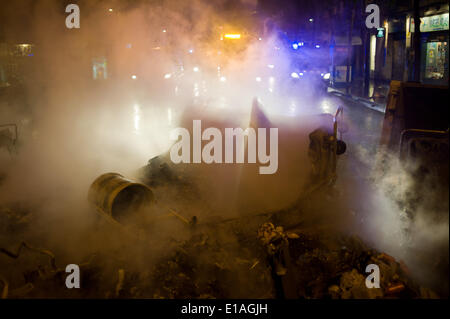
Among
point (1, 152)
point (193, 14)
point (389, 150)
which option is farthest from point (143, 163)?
point (193, 14)

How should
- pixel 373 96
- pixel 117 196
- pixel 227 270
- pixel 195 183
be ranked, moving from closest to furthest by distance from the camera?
pixel 227 270
pixel 117 196
pixel 195 183
pixel 373 96

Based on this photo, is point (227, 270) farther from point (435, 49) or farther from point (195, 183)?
point (435, 49)

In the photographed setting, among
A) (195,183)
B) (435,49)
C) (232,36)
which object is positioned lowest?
(195,183)

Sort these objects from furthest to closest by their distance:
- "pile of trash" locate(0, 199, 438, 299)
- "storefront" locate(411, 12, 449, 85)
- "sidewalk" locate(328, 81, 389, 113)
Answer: "sidewalk" locate(328, 81, 389, 113)
"storefront" locate(411, 12, 449, 85)
"pile of trash" locate(0, 199, 438, 299)

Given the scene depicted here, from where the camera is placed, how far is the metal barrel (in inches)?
162

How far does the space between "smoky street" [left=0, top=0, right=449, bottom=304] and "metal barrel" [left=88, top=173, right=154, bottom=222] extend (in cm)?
2

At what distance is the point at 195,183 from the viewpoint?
5875 mm

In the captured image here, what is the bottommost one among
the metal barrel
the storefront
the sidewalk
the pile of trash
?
the pile of trash

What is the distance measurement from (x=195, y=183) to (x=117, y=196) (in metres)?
1.67

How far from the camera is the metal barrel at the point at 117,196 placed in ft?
13.5

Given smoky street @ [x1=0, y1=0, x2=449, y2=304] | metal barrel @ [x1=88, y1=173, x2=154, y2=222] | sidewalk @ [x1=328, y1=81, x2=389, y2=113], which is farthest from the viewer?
sidewalk @ [x1=328, y1=81, x2=389, y2=113]

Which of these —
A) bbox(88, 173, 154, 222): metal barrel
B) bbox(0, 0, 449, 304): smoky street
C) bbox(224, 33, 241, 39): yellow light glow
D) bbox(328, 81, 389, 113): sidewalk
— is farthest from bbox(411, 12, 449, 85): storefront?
bbox(88, 173, 154, 222): metal barrel

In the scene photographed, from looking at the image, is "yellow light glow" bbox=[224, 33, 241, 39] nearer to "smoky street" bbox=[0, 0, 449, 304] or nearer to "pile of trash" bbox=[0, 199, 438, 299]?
"smoky street" bbox=[0, 0, 449, 304]

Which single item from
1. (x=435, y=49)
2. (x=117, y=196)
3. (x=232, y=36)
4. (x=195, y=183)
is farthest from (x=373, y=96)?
(x=117, y=196)
